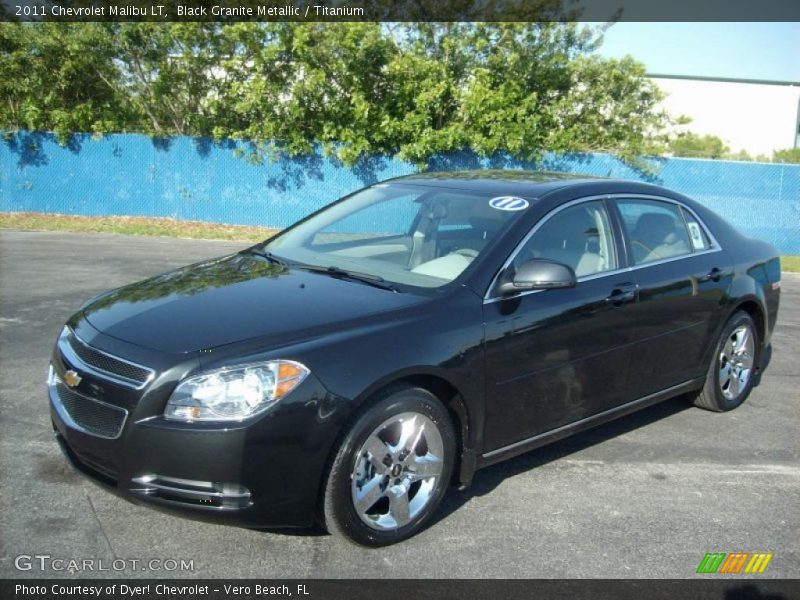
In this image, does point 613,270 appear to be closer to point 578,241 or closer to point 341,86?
point 578,241

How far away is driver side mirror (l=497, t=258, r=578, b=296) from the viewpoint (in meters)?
3.96

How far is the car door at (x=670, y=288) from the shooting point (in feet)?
15.7

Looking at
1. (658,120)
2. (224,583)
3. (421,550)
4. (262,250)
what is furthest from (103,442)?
(658,120)

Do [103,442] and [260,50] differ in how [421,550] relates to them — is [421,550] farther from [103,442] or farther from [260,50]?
[260,50]

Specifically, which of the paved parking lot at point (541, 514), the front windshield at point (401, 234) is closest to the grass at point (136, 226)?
the paved parking lot at point (541, 514)

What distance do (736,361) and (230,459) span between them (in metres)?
4.08

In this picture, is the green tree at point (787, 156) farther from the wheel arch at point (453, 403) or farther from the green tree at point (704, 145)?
the wheel arch at point (453, 403)

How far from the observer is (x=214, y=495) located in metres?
3.21

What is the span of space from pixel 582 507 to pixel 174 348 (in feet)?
7.41

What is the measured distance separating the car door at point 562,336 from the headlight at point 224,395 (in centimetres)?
119

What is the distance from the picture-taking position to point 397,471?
363cm

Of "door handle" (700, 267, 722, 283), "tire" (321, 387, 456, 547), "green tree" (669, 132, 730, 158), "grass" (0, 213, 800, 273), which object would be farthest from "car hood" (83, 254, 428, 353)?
"green tree" (669, 132, 730, 158)

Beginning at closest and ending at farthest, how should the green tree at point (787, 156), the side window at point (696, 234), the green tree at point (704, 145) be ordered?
the side window at point (696, 234) → the green tree at point (787, 156) → the green tree at point (704, 145)

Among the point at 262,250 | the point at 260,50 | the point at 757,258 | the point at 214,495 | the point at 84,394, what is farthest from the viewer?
the point at 260,50
